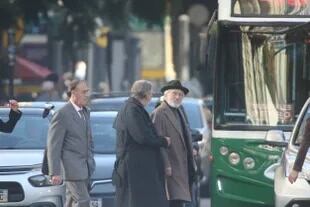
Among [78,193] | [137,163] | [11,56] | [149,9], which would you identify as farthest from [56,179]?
[149,9]

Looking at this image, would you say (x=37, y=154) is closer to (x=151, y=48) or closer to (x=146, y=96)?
(x=146, y=96)

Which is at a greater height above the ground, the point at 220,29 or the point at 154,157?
the point at 220,29

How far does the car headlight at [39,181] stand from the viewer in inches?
588

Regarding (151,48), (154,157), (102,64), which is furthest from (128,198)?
(151,48)

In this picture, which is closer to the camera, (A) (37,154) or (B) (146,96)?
(B) (146,96)

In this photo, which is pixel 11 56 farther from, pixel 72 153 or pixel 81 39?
pixel 72 153

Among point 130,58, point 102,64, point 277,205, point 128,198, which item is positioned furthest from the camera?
point 102,64

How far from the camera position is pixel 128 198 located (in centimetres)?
1336

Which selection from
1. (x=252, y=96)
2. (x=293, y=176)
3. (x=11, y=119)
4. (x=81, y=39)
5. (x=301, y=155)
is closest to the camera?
(x=301, y=155)

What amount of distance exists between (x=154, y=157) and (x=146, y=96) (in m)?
0.65

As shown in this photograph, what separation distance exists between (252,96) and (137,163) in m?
2.08

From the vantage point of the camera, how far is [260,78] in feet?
48.6

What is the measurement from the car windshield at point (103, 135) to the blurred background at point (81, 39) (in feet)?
20.3

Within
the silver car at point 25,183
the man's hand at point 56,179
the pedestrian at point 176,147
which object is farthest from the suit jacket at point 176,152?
the silver car at point 25,183
